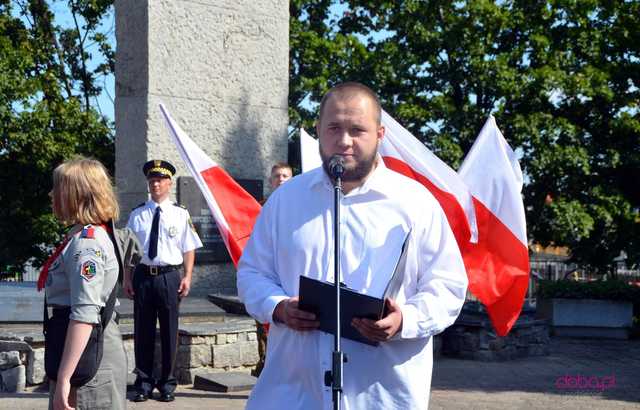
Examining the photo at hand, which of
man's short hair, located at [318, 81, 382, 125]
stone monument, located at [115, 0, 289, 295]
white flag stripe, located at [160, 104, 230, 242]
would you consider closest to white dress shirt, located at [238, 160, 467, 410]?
Answer: man's short hair, located at [318, 81, 382, 125]

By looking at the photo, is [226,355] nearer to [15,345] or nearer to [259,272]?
[15,345]

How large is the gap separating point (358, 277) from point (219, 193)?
3.82 metres

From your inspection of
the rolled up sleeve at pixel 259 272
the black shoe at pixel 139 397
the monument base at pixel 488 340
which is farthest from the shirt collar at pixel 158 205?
the monument base at pixel 488 340

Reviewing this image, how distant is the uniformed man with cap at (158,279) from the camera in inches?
304

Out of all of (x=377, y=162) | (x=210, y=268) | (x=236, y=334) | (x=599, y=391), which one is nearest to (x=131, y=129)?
(x=210, y=268)

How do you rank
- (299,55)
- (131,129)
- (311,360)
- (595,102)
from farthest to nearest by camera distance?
1. (299,55)
2. (595,102)
3. (131,129)
4. (311,360)

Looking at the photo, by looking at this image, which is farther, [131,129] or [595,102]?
[595,102]

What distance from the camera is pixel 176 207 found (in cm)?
801

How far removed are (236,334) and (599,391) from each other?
12.3 ft

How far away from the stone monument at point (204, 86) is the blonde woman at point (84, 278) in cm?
599

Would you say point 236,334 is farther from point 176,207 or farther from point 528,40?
point 528,40

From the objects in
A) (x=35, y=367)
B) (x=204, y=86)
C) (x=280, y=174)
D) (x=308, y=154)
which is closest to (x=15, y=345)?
(x=35, y=367)

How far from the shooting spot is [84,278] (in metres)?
3.54

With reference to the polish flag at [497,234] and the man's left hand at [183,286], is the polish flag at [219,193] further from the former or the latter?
the polish flag at [497,234]
